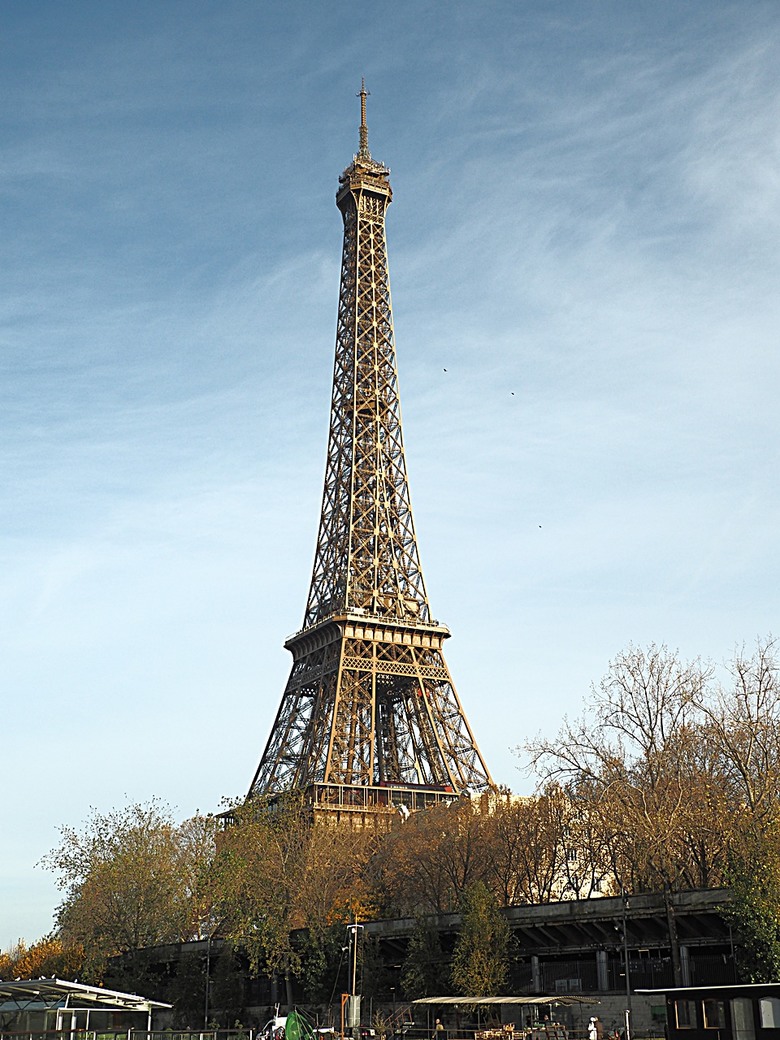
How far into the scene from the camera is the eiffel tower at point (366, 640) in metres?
82.5

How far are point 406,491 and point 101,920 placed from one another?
4266 centimetres

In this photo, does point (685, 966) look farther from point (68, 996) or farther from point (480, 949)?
point (68, 996)

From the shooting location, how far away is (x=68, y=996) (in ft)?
131

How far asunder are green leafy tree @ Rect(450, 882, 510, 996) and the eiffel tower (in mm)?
27034

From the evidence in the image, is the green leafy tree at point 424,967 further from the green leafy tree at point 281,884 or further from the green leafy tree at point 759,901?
the green leafy tree at point 759,901

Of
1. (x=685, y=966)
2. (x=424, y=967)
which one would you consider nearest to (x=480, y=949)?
(x=424, y=967)

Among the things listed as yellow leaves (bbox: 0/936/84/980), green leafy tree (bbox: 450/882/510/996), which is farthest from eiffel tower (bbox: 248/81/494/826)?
green leafy tree (bbox: 450/882/510/996)

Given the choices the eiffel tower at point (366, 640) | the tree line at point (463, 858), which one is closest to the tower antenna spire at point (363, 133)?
the eiffel tower at point (366, 640)

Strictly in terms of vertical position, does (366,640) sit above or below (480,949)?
above

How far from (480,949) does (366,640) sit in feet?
130

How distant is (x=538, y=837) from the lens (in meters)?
65.7

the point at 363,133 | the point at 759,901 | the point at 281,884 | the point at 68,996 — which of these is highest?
the point at 363,133

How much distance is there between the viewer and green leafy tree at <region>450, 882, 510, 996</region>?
160 feet

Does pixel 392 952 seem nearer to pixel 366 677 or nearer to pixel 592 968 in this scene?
pixel 592 968
